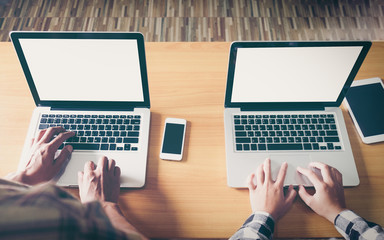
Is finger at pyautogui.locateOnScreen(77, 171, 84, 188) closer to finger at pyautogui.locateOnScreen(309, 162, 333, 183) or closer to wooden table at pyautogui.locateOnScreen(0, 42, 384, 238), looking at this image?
wooden table at pyautogui.locateOnScreen(0, 42, 384, 238)

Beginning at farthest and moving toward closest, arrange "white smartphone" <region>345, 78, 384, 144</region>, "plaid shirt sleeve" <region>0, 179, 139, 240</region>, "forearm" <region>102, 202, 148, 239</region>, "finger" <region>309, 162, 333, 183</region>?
"white smartphone" <region>345, 78, 384, 144</region> → "finger" <region>309, 162, 333, 183</region> → "forearm" <region>102, 202, 148, 239</region> → "plaid shirt sleeve" <region>0, 179, 139, 240</region>

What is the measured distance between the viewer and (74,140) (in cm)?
88

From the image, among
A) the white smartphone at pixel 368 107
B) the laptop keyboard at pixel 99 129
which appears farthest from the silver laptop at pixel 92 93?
the white smartphone at pixel 368 107

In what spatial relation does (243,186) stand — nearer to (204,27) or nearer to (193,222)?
(193,222)

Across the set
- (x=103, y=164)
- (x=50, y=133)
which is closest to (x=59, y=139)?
(x=50, y=133)

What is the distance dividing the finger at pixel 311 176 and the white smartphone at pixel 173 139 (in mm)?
363

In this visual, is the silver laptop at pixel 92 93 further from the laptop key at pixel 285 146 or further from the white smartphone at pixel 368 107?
the white smartphone at pixel 368 107

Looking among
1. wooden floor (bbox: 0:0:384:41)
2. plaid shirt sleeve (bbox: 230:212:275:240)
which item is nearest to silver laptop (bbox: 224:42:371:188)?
plaid shirt sleeve (bbox: 230:212:275:240)

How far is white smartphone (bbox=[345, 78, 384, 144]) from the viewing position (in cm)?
92

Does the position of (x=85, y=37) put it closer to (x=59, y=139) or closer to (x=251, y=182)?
(x=59, y=139)

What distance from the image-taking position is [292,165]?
2.81ft

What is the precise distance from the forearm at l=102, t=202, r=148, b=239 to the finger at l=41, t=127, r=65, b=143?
0.27 metres

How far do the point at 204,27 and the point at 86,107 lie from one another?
57.8 inches

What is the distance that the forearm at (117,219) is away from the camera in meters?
0.71
